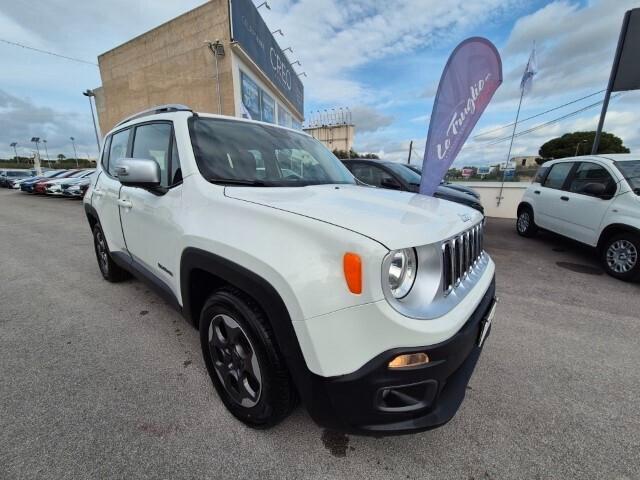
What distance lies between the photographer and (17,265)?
15.6 ft

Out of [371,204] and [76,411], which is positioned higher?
[371,204]

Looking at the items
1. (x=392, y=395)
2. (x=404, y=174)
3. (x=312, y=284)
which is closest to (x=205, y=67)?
(x=404, y=174)

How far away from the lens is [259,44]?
15953 mm

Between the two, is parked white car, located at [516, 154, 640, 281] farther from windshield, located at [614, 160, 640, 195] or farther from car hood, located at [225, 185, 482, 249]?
car hood, located at [225, 185, 482, 249]

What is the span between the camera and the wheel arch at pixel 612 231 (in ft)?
13.9

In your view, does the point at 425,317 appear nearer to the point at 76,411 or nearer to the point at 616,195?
the point at 76,411

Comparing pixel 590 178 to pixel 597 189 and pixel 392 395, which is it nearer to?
pixel 597 189

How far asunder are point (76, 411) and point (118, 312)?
4.81 ft

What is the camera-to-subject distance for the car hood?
1262mm

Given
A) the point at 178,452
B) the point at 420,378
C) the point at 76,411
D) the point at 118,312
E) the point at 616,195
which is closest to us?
the point at 420,378

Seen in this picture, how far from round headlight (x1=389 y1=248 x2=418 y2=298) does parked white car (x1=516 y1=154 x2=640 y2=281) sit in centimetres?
483

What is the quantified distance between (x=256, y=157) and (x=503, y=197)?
11146 mm

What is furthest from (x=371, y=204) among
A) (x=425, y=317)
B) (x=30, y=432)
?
(x=30, y=432)

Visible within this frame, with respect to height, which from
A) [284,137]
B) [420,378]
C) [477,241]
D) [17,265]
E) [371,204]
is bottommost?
[17,265]
